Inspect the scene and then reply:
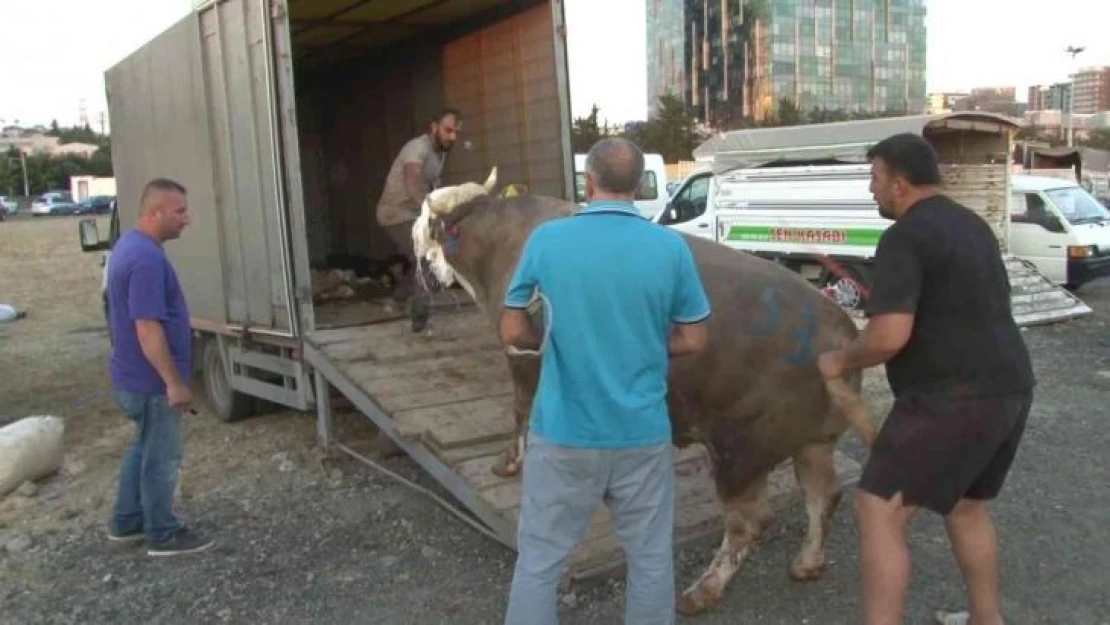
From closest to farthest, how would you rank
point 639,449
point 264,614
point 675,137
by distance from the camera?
point 639,449 < point 264,614 < point 675,137

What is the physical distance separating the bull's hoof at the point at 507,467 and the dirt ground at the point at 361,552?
39 cm

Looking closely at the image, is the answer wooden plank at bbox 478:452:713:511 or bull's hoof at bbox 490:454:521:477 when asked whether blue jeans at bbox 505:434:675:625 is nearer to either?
wooden plank at bbox 478:452:713:511

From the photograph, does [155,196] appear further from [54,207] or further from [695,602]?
[54,207]

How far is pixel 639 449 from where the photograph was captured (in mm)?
2873

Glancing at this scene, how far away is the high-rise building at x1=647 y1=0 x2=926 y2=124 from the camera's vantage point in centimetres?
5675

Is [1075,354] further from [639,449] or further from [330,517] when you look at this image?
[639,449]

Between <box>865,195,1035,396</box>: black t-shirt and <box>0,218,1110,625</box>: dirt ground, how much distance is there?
132 cm

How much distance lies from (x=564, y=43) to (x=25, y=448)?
4.44 metres

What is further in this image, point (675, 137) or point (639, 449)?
point (675, 137)

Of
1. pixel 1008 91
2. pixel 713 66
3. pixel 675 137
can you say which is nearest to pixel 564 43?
pixel 675 137

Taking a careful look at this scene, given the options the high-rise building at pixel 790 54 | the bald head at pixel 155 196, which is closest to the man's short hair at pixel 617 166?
the bald head at pixel 155 196

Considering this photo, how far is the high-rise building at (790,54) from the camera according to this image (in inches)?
2234

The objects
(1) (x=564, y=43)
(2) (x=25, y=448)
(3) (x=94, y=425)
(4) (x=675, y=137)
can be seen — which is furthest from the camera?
(4) (x=675, y=137)

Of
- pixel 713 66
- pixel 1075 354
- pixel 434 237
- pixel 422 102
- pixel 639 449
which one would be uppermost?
pixel 713 66
